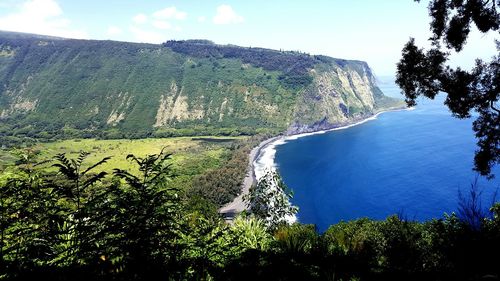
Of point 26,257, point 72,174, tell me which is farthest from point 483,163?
point 26,257

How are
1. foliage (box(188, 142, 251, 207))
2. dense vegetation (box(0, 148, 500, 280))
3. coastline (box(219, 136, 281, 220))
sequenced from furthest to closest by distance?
foliage (box(188, 142, 251, 207)), coastline (box(219, 136, 281, 220)), dense vegetation (box(0, 148, 500, 280))

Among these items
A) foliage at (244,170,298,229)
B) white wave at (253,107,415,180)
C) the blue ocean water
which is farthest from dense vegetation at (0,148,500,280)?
white wave at (253,107,415,180)

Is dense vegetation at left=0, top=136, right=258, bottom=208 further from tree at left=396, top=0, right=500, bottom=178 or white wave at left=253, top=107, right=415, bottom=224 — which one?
tree at left=396, top=0, right=500, bottom=178

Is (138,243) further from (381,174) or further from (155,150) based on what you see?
(155,150)

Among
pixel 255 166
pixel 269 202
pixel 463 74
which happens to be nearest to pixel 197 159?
pixel 255 166

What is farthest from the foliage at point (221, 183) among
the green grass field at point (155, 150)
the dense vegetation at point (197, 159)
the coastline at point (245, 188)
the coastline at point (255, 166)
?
the green grass field at point (155, 150)

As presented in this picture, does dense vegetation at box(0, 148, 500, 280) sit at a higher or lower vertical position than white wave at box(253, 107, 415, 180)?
higher

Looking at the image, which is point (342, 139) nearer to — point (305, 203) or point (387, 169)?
point (387, 169)

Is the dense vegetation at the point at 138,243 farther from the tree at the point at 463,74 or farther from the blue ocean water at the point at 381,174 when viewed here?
the blue ocean water at the point at 381,174
